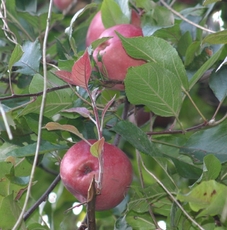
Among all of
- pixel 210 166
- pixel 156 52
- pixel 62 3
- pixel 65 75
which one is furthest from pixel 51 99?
pixel 62 3

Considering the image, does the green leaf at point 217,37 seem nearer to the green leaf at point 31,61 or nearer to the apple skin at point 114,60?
the apple skin at point 114,60

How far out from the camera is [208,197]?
0.77m

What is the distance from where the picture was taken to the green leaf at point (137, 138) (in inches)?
35.9

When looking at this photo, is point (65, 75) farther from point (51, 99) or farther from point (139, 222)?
point (139, 222)

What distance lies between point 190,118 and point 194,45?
718 millimetres

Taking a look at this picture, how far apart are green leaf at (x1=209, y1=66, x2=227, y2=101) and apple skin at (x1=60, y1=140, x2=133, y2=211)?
213 millimetres

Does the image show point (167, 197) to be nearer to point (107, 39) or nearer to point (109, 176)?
point (109, 176)

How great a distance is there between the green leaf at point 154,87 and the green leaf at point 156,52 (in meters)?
0.02

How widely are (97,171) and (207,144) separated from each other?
203 millimetres

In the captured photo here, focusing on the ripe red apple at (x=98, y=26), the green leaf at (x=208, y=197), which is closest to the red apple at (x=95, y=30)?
the ripe red apple at (x=98, y=26)

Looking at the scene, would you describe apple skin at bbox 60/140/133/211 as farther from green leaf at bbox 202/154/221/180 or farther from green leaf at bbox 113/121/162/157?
green leaf at bbox 202/154/221/180

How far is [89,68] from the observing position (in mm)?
910

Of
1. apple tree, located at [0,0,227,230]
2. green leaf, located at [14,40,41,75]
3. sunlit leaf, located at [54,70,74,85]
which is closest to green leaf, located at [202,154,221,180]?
apple tree, located at [0,0,227,230]

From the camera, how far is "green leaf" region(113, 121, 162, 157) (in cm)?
91
